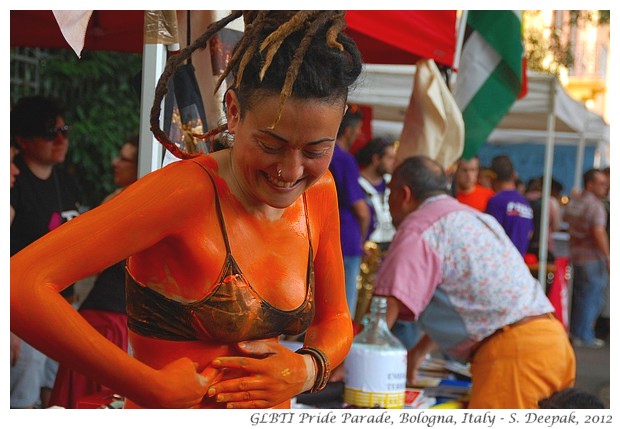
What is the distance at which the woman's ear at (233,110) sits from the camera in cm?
153

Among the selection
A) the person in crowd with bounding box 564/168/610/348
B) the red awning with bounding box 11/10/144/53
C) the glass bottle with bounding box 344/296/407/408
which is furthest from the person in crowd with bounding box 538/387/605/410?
the person in crowd with bounding box 564/168/610/348

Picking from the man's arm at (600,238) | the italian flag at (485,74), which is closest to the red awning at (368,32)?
the italian flag at (485,74)

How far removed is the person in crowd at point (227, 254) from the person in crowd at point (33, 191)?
236cm

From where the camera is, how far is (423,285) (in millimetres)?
3275

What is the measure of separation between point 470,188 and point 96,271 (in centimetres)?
626

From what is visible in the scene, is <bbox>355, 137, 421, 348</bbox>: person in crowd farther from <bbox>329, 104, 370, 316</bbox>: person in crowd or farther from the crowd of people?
the crowd of people

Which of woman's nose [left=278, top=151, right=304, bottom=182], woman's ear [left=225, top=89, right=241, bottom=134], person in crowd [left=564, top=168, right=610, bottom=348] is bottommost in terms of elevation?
person in crowd [left=564, top=168, right=610, bottom=348]

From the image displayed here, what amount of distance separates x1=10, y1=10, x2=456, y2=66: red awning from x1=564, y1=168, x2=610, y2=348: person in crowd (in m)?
4.74

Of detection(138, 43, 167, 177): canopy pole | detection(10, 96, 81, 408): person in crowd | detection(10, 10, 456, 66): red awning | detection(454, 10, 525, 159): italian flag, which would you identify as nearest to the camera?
detection(138, 43, 167, 177): canopy pole

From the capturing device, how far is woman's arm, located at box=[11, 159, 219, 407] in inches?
52.0

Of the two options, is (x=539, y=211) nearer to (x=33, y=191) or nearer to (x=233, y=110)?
(x=33, y=191)

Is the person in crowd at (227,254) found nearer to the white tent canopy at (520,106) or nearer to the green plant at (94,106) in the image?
the white tent canopy at (520,106)

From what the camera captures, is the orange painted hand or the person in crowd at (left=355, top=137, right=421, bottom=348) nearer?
the orange painted hand
